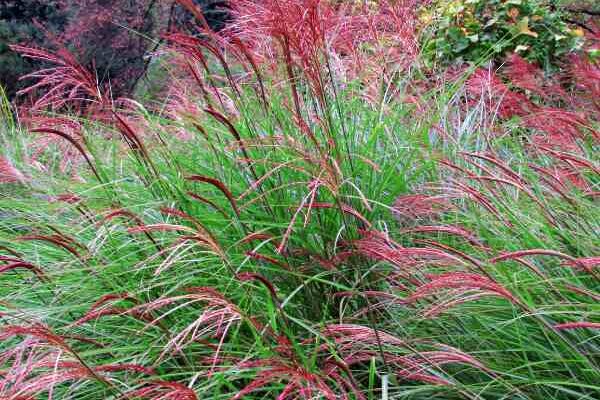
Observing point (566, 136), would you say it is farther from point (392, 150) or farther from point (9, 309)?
point (9, 309)

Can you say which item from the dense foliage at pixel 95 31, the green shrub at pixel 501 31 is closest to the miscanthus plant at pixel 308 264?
the green shrub at pixel 501 31

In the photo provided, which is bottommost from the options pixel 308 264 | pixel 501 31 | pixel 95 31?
pixel 308 264

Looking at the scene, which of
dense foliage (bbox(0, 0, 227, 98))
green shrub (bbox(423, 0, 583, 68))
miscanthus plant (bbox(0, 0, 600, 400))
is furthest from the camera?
dense foliage (bbox(0, 0, 227, 98))

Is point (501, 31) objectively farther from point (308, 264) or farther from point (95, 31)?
point (95, 31)

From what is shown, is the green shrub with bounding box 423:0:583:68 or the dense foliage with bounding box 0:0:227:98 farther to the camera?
the dense foliage with bounding box 0:0:227:98

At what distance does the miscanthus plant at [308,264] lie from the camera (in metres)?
1.76

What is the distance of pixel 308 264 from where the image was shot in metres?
2.45

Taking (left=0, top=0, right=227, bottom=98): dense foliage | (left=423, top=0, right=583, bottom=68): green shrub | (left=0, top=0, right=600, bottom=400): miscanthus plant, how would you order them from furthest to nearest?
(left=0, top=0, right=227, bottom=98): dense foliage < (left=423, top=0, right=583, bottom=68): green shrub < (left=0, top=0, right=600, bottom=400): miscanthus plant

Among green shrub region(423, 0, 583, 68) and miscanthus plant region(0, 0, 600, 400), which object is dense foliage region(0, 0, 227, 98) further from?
miscanthus plant region(0, 0, 600, 400)

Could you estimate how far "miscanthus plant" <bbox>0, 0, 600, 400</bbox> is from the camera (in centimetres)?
176

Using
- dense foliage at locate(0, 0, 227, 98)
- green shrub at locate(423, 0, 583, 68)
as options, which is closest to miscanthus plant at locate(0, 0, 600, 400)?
green shrub at locate(423, 0, 583, 68)

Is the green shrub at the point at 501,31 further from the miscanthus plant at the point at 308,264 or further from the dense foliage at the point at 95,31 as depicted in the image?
the dense foliage at the point at 95,31

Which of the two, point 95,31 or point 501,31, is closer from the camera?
point 501,31

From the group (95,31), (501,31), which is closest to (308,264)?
(501,31)
